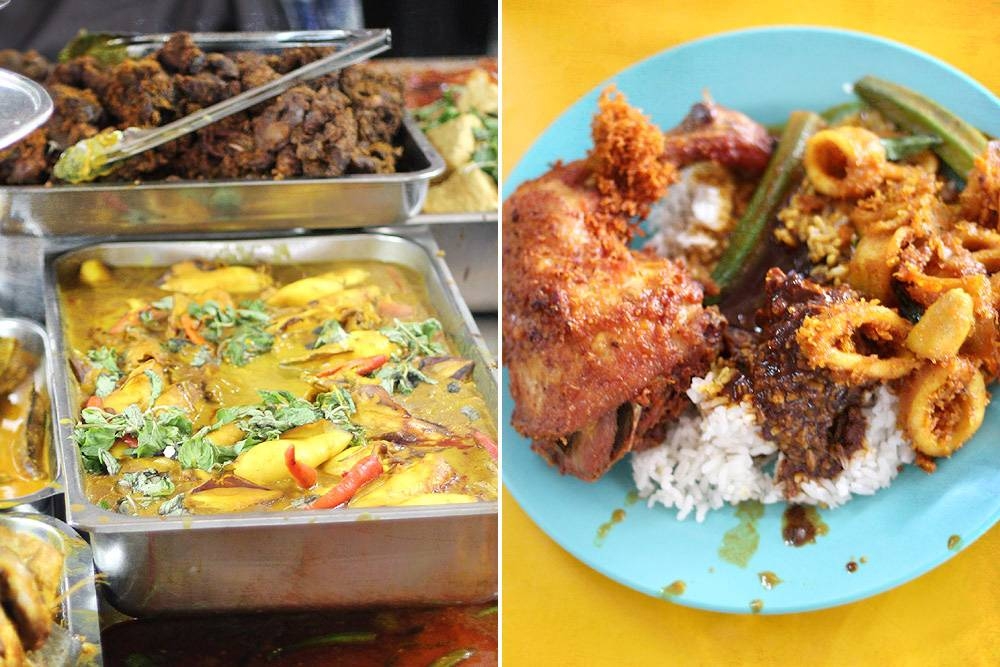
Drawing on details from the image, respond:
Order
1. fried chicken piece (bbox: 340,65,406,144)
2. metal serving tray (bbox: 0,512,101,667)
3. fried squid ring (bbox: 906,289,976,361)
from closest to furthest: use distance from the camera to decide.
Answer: metal serving tray (bbox: 0,512,101,667) < fried squid ring (bbox: 906,289,976,361) < fried chicken piece (bbox: 340,65,406,144)

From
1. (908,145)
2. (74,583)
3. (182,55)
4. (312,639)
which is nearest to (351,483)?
(312,639)

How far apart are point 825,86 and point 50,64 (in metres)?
1.41

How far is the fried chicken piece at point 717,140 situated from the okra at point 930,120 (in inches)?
8.3

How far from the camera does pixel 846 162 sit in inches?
64.1

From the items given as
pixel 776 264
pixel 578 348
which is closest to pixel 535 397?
pixel 578 348

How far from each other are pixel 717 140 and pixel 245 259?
3.05 ft

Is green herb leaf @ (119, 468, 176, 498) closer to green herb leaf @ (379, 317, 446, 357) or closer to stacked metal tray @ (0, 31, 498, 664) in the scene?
stacked metal tray @ (0, 31, 498, 664)

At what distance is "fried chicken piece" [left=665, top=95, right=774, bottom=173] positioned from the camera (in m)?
1.73

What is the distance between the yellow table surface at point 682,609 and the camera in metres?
1.45

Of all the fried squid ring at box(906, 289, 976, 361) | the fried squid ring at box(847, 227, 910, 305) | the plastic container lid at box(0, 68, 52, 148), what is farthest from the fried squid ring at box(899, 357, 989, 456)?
the plastic container lid at box(0, 68, 52, 148)

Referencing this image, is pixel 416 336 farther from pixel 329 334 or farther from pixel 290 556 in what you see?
pixel 290 556

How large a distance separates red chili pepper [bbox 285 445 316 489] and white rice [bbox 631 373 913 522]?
0.60 m

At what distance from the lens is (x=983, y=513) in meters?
1.40

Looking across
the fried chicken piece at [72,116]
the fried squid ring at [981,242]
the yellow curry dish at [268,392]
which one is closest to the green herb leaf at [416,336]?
the yellow curry dish at [268,392]
